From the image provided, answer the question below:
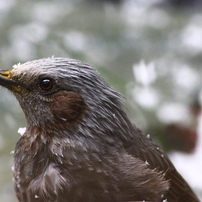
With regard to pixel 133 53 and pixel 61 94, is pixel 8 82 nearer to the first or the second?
pixel 61 94

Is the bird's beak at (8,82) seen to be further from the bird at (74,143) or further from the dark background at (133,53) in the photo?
the dark background at (133,53)

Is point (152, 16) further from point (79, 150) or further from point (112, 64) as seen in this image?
point (79, 150)

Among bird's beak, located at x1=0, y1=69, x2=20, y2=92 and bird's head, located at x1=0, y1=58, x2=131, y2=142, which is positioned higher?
bird's beak, located at x1=0, y1=69, x2=20, y2=92

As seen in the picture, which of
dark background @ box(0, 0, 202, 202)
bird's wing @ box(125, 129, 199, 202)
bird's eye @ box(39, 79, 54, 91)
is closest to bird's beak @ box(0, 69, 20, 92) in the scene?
bird's eye @ box(39, 79, 54, 91)

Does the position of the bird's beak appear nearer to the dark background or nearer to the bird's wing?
the bird's wing

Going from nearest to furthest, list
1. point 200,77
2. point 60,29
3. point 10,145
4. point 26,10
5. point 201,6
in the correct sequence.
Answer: point 10,145 < point 200,77 < point 60,29 < point 26,10 < point 201,6

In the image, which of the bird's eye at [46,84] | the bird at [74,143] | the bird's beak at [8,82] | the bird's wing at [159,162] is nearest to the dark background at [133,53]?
the bird's wing at [159,162]

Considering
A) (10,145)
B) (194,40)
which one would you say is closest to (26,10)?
(194,40)
